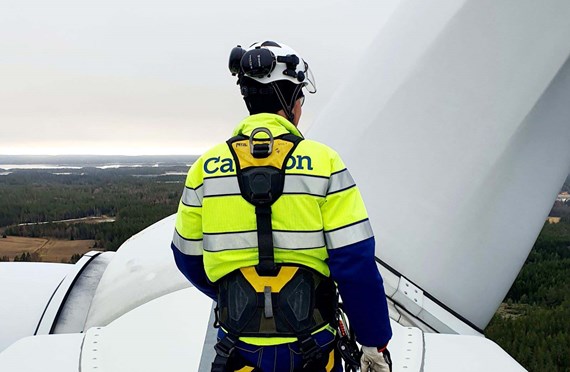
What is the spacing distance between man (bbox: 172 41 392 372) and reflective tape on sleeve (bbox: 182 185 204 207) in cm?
4

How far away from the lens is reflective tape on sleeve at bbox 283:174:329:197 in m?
2.14

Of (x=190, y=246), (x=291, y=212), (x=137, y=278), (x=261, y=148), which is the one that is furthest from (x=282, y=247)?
(x=137, y=278)

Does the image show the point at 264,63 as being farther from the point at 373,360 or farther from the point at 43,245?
the point at 43,245

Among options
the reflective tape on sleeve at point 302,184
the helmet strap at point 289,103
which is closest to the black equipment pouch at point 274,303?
the reflective tape on sleeve at point 302,184

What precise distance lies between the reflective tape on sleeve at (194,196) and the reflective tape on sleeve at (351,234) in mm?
568

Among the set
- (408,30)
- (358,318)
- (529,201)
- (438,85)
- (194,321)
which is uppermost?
(408,30)

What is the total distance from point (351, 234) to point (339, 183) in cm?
19

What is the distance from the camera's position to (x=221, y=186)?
2221 millimetres

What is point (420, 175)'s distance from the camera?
3.78 metres

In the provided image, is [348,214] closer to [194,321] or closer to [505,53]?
[194,321]

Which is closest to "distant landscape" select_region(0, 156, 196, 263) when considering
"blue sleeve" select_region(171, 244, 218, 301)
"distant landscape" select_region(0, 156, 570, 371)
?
"distant landscape" select_region(0, 156, 570, 371)

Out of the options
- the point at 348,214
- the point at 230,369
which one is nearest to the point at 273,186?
the point at 348,214

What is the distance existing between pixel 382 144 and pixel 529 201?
1.07 meters

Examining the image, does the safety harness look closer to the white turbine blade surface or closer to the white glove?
the white glove
